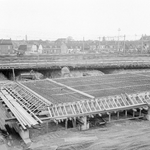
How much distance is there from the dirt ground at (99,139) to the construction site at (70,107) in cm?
27

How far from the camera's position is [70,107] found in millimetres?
12008

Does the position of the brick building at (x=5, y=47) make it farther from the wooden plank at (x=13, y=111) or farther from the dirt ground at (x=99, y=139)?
the dirt ground at (x=99, y=139)

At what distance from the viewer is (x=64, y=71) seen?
29859 mm

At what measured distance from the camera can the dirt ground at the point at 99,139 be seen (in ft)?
31.9

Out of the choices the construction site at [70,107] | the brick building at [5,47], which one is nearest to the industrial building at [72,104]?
the construction site at [70,107]

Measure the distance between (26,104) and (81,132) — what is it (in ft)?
13.6

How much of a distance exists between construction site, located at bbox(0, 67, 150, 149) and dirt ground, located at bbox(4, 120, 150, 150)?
0.27 m

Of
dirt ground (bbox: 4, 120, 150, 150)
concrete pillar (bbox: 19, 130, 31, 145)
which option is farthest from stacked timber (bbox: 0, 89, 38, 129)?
dirt ground (bbox: 4, 120, 150, 150)

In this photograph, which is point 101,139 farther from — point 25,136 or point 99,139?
point 25,136

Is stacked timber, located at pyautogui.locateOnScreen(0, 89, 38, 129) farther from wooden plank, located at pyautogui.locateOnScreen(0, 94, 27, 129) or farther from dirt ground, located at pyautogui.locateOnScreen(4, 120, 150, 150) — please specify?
dirt ground, located at pyautogui.locateOnScreen(4, 120, 150, 150)

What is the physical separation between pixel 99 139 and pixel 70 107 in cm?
242

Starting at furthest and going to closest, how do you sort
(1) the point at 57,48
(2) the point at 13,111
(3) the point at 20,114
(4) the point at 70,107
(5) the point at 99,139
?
1. (1) the point at 57,48
2. (4) the point at 70,107
3. (2) the point at 13,111
4. (3) the point at 20,114
5. (5) the point at 99,139

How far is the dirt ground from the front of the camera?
972 centimetres

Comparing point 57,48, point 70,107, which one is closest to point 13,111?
point 70,107
